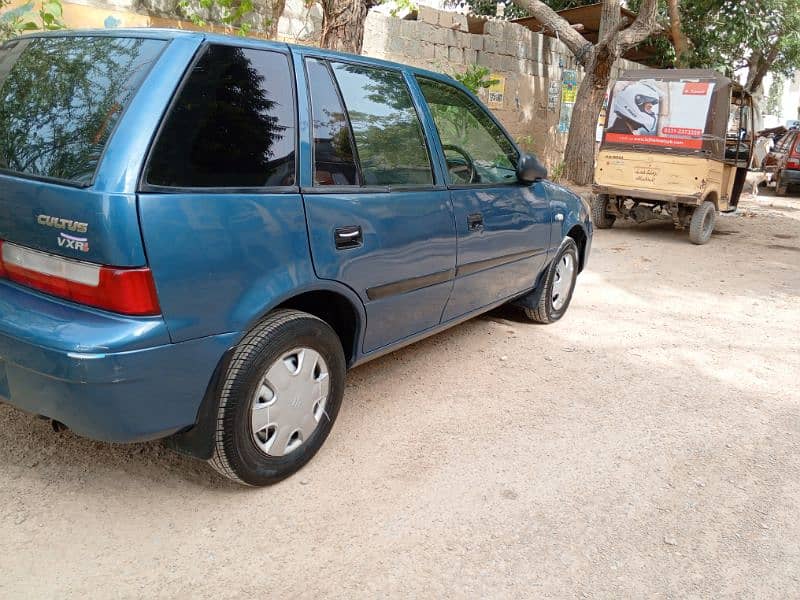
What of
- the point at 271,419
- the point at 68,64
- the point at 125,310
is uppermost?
the point at 68,64

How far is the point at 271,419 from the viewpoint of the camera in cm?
263

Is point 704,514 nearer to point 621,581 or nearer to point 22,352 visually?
point 621,581

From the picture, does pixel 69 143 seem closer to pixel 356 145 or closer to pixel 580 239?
pixel 356 145

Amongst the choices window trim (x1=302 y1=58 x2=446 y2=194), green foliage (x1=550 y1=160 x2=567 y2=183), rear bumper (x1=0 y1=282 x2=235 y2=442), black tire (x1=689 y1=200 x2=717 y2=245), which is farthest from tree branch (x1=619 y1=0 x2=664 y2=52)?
rear bumper (x1=0 y1=282 x2=235 y2=442)

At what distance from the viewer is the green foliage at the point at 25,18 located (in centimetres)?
596

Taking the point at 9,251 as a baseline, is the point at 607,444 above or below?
below

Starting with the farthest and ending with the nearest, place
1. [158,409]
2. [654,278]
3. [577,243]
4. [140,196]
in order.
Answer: [654,278] < [577,243] < [158,409] < [140,196]

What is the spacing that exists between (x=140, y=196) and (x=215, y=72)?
607 millimetres

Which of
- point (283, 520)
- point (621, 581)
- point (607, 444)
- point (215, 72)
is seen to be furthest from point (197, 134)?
point (607, 444)

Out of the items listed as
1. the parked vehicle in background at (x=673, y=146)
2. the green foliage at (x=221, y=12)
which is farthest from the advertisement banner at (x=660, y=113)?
the green foliage at (x=221, y=12)

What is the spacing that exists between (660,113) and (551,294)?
534 centimetres

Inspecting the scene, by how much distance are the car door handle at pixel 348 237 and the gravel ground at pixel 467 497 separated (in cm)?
99

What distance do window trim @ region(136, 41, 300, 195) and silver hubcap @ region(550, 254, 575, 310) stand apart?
2778mm

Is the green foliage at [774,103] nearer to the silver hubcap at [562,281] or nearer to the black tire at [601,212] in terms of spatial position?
the black tire at [601,212]
